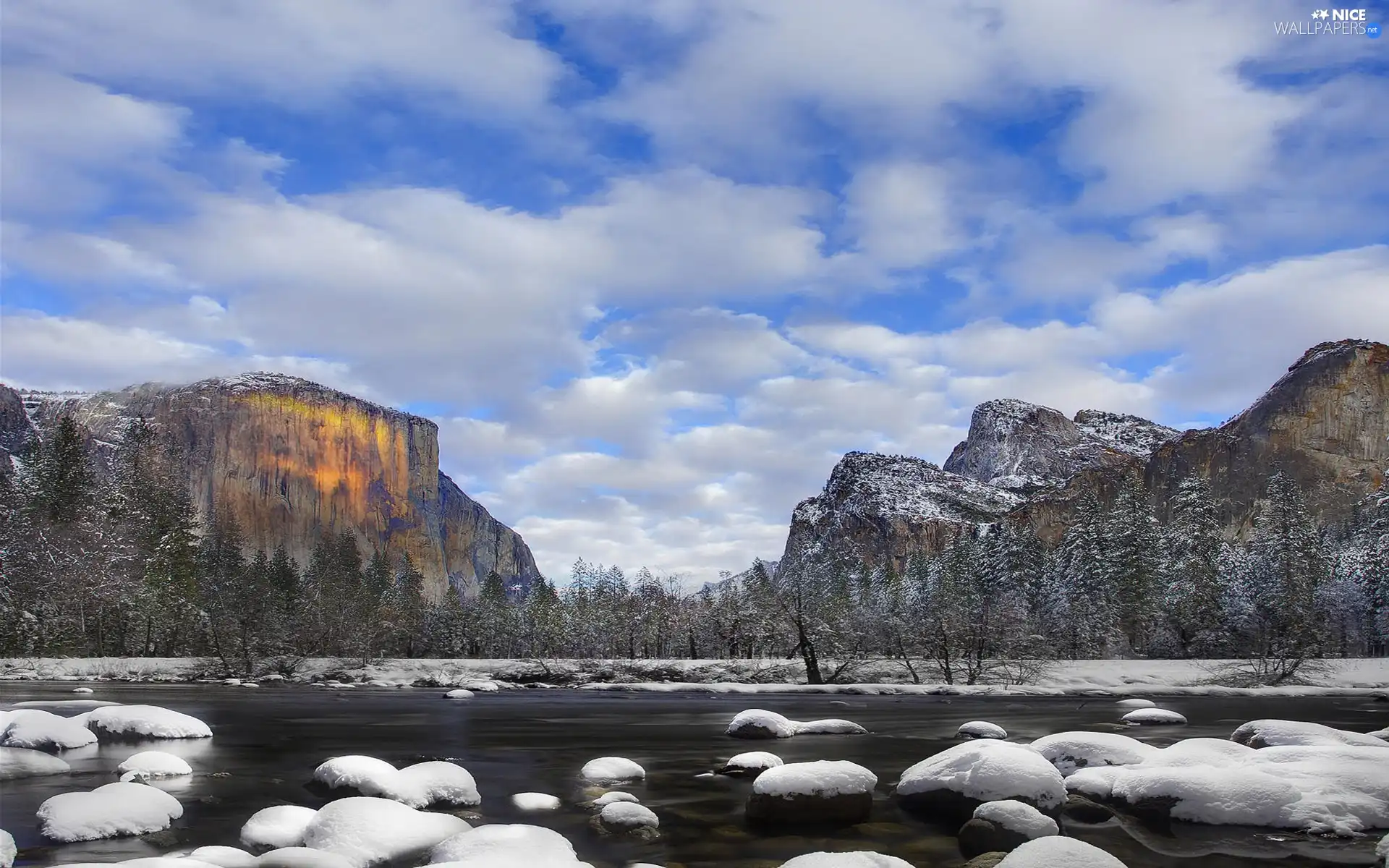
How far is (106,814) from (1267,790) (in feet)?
57.3

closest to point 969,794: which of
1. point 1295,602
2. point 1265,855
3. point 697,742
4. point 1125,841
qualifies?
point 1125,841

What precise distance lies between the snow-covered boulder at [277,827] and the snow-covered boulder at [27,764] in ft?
26.7

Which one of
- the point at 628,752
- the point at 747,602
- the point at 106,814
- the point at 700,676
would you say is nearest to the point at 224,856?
the point at 106,814

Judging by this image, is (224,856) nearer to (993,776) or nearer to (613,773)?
(613,773)

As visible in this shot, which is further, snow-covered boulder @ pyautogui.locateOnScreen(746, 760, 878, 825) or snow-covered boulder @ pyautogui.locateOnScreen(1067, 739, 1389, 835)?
snow-covered boulder @ pyautogui.locateOnScreen(746, 760, 878, 825)

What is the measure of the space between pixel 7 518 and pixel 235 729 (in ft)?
180

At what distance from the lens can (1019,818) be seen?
1291 cm

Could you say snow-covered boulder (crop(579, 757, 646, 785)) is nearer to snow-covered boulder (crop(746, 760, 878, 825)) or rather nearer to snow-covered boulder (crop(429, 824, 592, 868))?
snow-covered boulder (crop(746, 760, 878, 825))

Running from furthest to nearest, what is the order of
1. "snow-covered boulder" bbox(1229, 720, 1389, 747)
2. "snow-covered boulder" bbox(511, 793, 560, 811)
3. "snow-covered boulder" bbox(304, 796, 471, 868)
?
1. "snow-covered boulder" bbox(1229, 720, 1389, 747)
2. "snow-covered boulder" bbox(511, 793, 560, 811)
3. "snow-covered boulder" bbox(304, 796, 471, 868)

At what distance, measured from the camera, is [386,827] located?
1183 centimetres

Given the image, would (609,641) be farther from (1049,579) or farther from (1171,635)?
(1171,635)

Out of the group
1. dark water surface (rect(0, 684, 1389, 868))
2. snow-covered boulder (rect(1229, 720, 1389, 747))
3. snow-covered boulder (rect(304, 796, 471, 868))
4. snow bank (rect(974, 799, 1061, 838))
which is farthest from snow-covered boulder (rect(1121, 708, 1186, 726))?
snow-covered boulder (rect(304, 796, 471, 868))

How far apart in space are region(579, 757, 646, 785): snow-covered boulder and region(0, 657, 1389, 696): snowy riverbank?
3687 cm

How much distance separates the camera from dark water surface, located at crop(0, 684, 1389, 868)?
42.1 feet
